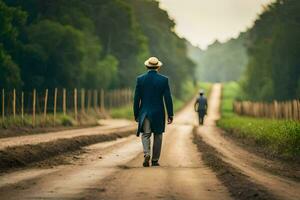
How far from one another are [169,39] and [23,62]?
56.2 metres

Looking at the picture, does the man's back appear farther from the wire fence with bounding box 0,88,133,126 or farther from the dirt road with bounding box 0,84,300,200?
the dirt road with bounding box 0,84,300,200

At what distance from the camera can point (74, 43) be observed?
197 ft

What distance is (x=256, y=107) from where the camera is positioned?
5384 centimetres

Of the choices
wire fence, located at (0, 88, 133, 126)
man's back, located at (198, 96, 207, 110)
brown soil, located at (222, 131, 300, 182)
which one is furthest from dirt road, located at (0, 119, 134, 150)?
man's back, located at (198, 96, 207, 110)

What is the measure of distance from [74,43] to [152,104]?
44759mm

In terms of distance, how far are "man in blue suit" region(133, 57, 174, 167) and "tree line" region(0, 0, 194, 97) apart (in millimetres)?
33764

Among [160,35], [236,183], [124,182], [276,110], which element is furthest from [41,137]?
[160,35]

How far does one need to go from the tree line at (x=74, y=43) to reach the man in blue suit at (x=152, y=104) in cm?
3376

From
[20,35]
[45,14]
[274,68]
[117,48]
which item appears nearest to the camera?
[20,35]

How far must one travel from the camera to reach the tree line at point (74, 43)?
179 feet

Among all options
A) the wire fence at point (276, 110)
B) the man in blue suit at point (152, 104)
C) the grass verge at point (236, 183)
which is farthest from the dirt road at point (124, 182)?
the wire fence at point (276, 110)

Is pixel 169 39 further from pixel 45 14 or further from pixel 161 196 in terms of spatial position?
pixel 161 196

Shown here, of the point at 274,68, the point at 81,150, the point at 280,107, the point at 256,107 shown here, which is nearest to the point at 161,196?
the point at 81,150

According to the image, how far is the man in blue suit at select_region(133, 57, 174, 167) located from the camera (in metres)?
15.8
